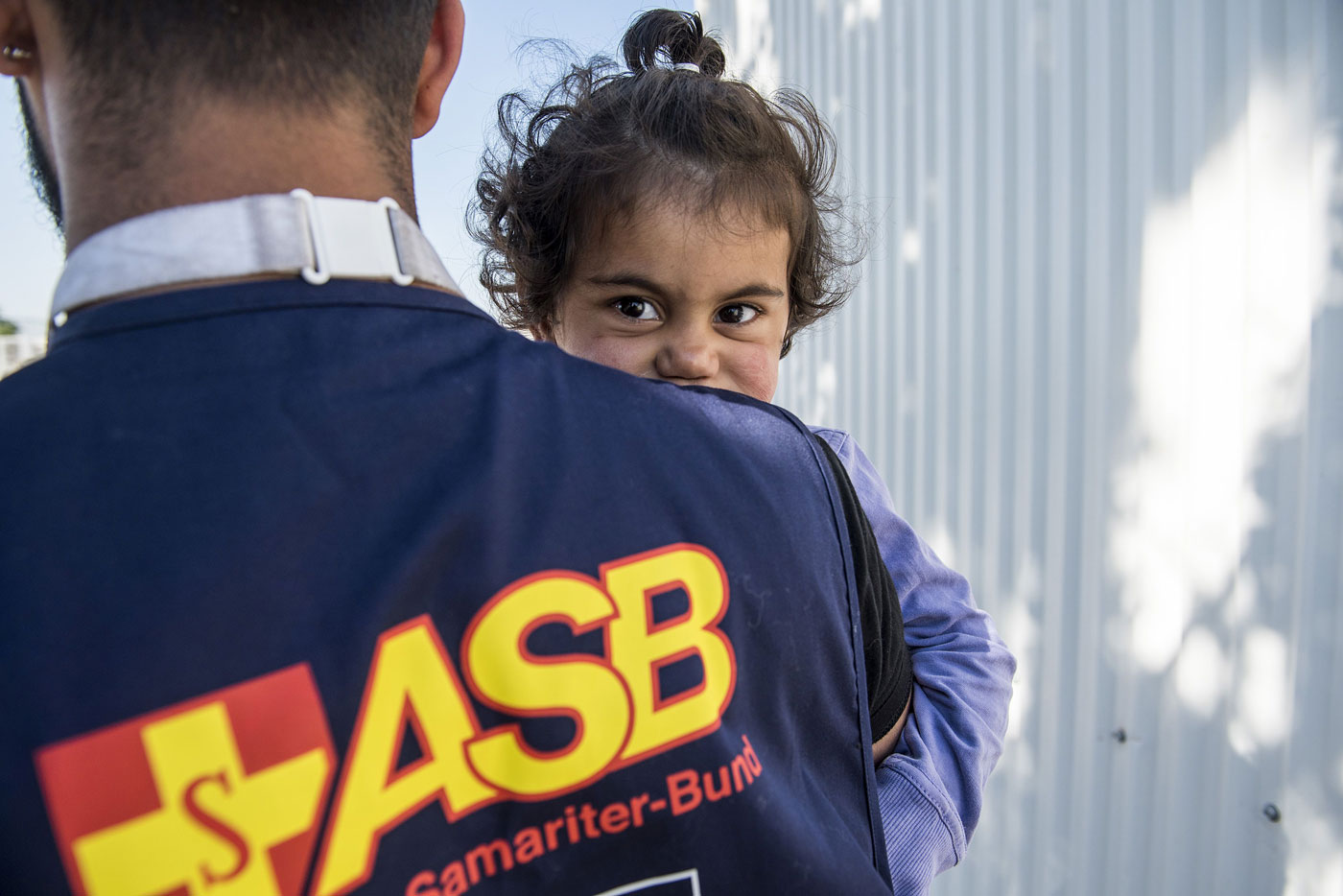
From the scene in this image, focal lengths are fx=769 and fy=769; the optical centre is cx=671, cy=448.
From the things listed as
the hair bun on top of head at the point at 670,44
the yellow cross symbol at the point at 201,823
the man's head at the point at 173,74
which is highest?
the hair bun on top of head at the point at 670,44

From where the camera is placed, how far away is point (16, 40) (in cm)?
67

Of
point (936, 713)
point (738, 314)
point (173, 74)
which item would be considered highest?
point (173, 74)

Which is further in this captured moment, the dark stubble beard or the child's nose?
the child's nose

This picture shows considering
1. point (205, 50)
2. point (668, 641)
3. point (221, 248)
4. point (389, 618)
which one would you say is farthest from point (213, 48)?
point (668, 641)

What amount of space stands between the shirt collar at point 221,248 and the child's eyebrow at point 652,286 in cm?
87

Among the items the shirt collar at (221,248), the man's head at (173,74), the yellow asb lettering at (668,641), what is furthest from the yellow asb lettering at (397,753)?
the man's head at (173,74)

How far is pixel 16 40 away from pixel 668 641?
77 centimetres

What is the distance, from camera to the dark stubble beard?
0.71 m

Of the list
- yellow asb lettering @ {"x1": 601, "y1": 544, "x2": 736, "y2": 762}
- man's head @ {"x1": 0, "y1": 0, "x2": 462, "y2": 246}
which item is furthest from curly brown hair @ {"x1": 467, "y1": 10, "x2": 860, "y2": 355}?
yellow asb lettering @ {"x1": 601, "y1": 544, "x2": 736, "y2": 762}

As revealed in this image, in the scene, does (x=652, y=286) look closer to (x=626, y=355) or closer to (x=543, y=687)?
(x=626, y=355)

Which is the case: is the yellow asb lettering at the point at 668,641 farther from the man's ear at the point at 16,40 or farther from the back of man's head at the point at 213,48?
the man's ear at the point at 16,40

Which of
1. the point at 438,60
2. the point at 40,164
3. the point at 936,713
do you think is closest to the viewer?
the point at 40,164

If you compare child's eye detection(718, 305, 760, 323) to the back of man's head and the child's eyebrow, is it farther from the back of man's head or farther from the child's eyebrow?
the back of man's head

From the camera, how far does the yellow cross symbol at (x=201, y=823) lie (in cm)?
46
